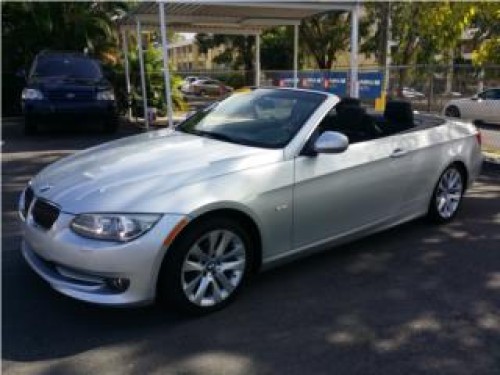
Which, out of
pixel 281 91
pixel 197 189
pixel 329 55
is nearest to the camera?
pixel 197 189

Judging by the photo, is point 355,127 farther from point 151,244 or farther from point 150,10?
point 150,10

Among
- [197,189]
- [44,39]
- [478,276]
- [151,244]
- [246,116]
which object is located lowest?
[478,276]

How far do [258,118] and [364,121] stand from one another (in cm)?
99

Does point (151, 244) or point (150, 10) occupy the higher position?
point (150, 10)

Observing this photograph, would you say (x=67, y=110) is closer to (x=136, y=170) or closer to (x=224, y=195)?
(x=136, y=170)

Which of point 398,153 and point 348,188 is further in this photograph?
point 398,153

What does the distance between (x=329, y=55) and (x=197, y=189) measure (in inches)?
1318

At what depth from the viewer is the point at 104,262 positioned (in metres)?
3.62

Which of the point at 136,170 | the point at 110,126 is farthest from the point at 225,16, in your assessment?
the point at 136,170

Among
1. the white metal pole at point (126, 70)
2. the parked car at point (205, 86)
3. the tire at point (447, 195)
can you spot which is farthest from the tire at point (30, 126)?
the parked car at point (205, 86)

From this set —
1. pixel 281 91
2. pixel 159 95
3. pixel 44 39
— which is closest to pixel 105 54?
pixel 44 39

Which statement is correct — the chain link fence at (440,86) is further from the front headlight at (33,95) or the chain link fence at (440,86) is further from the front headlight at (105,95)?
the front headlight at (33,95)

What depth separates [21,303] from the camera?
4.23 metres

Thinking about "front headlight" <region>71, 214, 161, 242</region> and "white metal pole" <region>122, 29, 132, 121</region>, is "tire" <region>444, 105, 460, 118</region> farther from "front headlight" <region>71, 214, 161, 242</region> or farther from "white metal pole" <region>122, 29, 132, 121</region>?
"front headlight" <region>71, 214, 161, 242</region>
